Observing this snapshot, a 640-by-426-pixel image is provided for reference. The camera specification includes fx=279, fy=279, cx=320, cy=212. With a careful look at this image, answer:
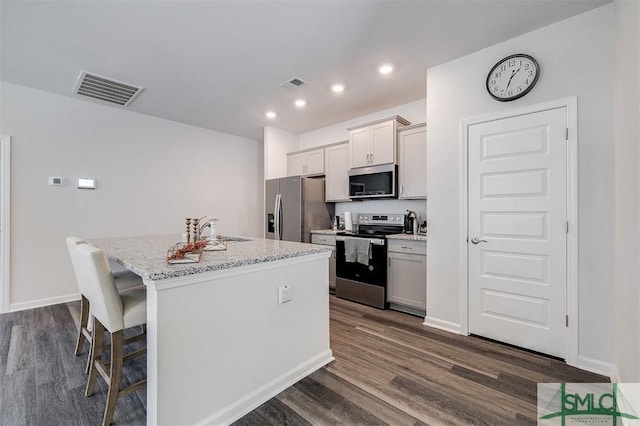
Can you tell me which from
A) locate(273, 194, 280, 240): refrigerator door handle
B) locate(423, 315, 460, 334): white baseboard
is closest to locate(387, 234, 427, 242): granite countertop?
locate(423, 315, 460, 334): white baseboard

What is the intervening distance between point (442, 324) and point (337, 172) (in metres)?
2.48

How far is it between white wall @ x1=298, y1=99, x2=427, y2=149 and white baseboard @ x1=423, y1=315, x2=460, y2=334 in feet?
7.97

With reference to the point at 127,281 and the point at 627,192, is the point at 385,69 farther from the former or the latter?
the point at 127,281

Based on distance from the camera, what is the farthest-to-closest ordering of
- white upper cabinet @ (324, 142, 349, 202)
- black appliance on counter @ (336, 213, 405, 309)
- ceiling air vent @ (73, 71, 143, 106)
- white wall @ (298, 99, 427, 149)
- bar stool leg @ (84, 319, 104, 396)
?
white upper cabinet @ (324, 142, 349, 202) < white wall @ (298, 99, 427, 149) < black appliance on counter @ (336, 213, 405, 309) < ceiling air vent @ (73, 71, 143, 106) < bar stool leg @ (84, 319, 104, 396)

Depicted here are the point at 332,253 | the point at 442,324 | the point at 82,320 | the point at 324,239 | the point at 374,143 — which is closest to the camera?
the point at 82,320

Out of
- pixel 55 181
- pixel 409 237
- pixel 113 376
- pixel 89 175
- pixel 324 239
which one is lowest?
pixel 113 376

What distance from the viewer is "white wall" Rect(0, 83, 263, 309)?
129 inches

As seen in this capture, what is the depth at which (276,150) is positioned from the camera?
4.93 metres

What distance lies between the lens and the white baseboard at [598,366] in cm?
194

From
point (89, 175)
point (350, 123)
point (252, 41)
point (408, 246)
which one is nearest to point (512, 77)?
point (408, 246)

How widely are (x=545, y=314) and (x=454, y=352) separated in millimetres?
782

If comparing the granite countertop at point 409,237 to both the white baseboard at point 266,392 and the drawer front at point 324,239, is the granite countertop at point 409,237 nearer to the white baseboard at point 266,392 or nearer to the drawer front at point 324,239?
the drawer front at point 324,239

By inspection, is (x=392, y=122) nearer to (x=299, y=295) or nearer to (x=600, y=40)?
(x=600, y=40)

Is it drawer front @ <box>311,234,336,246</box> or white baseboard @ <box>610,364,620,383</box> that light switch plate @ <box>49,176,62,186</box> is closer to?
drawer front @ <box>311,234,336,246</box>
